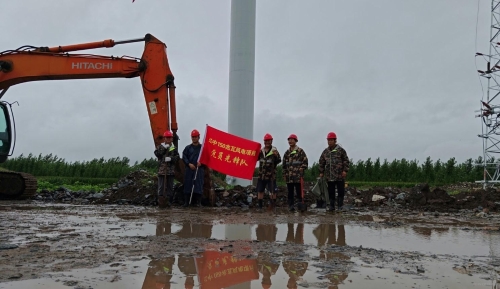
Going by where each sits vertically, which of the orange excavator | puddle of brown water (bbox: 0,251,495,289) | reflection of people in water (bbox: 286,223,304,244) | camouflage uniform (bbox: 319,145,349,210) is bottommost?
puddle of brown water (bbox: 0,251,495,289)

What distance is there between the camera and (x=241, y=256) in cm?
449

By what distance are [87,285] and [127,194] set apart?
36.5 ft

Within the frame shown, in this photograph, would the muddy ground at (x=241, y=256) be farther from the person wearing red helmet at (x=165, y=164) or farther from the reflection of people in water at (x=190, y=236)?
the person wearing red helmet at (x=165, y=164)

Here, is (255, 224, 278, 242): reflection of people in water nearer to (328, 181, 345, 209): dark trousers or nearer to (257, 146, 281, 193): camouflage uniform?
(328, 181, 345, 209): dark trousers

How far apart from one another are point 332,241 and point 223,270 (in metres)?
2.22

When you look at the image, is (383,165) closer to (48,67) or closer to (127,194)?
(127,194)

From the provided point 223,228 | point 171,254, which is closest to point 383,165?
point 223,228

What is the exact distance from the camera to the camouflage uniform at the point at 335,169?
10773 mm

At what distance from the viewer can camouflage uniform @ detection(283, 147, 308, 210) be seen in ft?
35.9

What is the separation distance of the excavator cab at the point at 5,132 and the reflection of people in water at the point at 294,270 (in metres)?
8.08

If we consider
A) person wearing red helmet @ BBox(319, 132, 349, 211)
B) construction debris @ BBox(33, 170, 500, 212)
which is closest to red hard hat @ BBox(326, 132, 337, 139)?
person wearing red helmet @ BBox(319, 132, 349, 211)

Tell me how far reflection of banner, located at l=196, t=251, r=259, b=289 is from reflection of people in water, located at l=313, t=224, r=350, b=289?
0.61 meters

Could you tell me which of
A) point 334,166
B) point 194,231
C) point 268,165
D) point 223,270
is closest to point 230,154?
point 268,165

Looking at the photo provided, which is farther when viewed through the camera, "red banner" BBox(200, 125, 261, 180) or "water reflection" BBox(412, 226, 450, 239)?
"red banner" BBox(200, 125, 261, 180)
